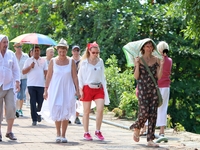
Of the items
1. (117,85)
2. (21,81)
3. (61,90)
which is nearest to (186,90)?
(117,85)

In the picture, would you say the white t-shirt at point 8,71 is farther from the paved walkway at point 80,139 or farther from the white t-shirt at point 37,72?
the white t-shirt at point 37,72

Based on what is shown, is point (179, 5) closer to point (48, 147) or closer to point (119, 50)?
point (48, 147)

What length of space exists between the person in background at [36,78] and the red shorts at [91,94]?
278 centimetres

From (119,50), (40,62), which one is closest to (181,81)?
(119,50)

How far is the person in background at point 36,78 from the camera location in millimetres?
15750

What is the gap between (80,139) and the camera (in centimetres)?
1276

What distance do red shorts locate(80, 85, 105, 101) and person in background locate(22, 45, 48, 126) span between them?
9.13ft

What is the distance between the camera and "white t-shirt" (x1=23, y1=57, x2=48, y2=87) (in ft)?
51.8

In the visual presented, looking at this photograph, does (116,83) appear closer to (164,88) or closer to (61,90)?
(164,88)

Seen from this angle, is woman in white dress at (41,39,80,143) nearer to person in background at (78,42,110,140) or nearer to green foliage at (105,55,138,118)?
person in background at (78,42,110,140)

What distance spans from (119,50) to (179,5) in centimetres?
990

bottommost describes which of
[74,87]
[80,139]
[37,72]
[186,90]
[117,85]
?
[80,139]

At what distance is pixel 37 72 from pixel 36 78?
0.67ft

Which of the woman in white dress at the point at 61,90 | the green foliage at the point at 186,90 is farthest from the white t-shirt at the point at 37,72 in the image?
the green foliage at the point at 186,90
